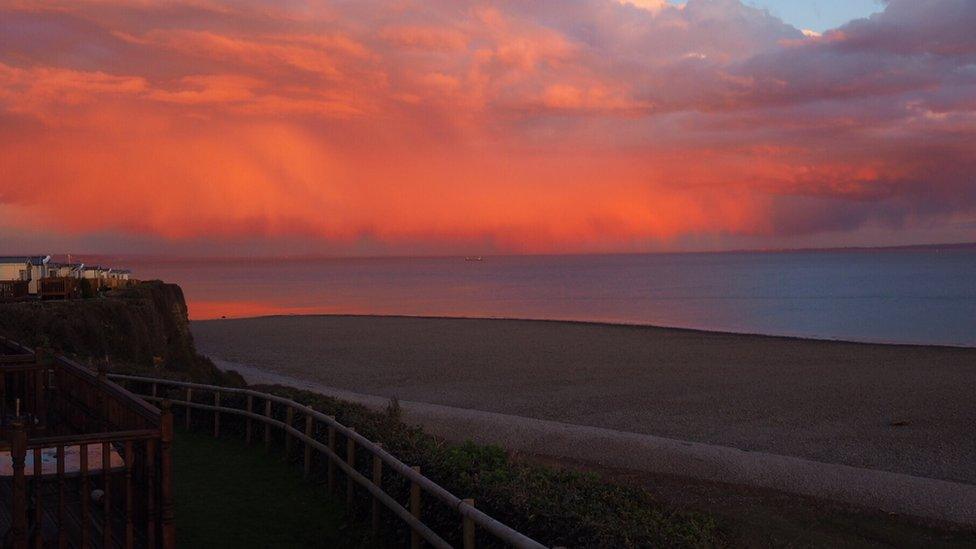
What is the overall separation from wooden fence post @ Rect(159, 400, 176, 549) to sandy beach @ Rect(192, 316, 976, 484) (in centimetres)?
1546

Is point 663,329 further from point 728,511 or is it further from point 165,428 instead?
point 165,428

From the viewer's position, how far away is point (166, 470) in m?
5.66

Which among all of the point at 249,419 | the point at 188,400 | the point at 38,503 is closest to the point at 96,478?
the point at 38,503

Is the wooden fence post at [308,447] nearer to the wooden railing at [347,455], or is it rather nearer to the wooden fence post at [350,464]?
the wooden railing at [347,455]

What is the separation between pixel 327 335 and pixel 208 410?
115 ft

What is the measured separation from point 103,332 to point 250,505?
1471 centimetres

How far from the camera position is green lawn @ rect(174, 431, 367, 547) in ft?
28.3

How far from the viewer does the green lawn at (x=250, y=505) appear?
863 centimetres

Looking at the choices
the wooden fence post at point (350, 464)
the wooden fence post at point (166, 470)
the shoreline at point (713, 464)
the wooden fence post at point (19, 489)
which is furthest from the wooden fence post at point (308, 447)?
the wooden fence post at point (19, 489)

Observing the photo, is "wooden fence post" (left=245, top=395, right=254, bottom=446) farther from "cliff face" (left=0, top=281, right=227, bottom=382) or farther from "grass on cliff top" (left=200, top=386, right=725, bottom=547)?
"cliff face" (left=0, top=281, right=227, bottom=382)

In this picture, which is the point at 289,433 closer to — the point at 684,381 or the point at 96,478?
the point at 96,478

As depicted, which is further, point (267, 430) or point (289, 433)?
point (267, 430)

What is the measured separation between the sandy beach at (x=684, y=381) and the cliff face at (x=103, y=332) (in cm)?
572

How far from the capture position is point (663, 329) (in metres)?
51.8
